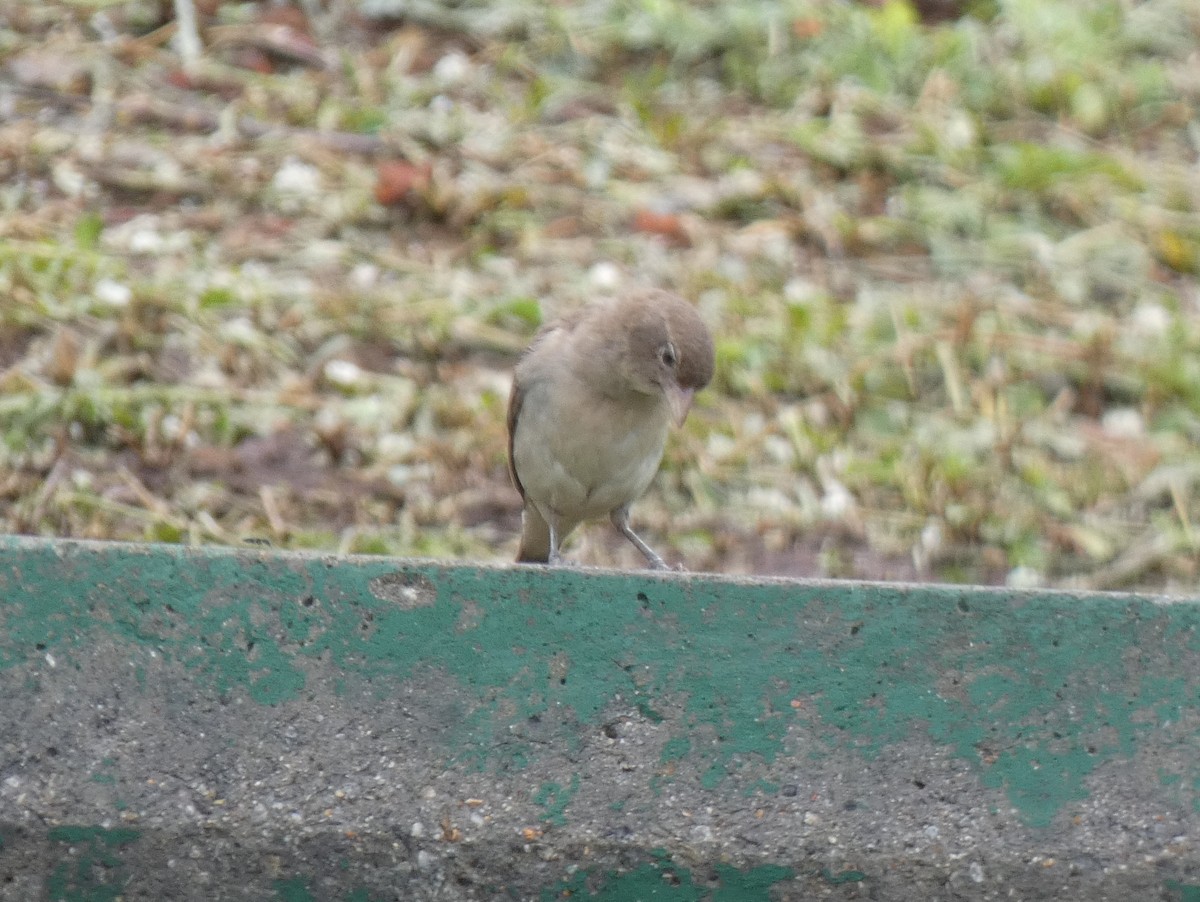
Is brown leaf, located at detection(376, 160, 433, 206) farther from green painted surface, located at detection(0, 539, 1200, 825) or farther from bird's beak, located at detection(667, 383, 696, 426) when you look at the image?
green painted surface, located at detection(0, 539, 1200, 825)

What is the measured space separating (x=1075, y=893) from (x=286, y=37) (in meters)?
6.10

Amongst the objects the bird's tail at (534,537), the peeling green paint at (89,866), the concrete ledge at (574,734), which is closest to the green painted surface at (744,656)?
the concrete ledge at (574,734)

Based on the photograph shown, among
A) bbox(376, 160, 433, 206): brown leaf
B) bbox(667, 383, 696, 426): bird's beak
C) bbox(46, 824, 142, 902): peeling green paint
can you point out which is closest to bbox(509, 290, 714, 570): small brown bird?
bbox(667, 383, 696, 426): bird's beak

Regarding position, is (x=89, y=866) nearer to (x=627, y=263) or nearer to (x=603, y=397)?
(x=603, y=397)

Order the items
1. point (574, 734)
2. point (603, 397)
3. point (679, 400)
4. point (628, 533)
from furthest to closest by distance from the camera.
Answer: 1. point (628, 533)
2. point (603, 397)
3. point (679, 400)
4. point (574, 734)

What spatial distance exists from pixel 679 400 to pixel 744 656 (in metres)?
1.40

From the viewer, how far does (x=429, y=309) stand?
260 inches

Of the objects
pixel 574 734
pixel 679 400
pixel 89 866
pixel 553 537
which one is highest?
pixel 574 734

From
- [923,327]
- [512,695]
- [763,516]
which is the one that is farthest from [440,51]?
[512,695]

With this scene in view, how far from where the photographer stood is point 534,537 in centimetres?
534

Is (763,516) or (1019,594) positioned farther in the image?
(763,516)

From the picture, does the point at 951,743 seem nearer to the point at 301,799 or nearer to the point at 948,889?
the point at 948,889

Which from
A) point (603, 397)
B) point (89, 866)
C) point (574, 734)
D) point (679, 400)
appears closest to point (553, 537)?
point (603, 397)

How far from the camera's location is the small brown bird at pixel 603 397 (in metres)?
4.54
